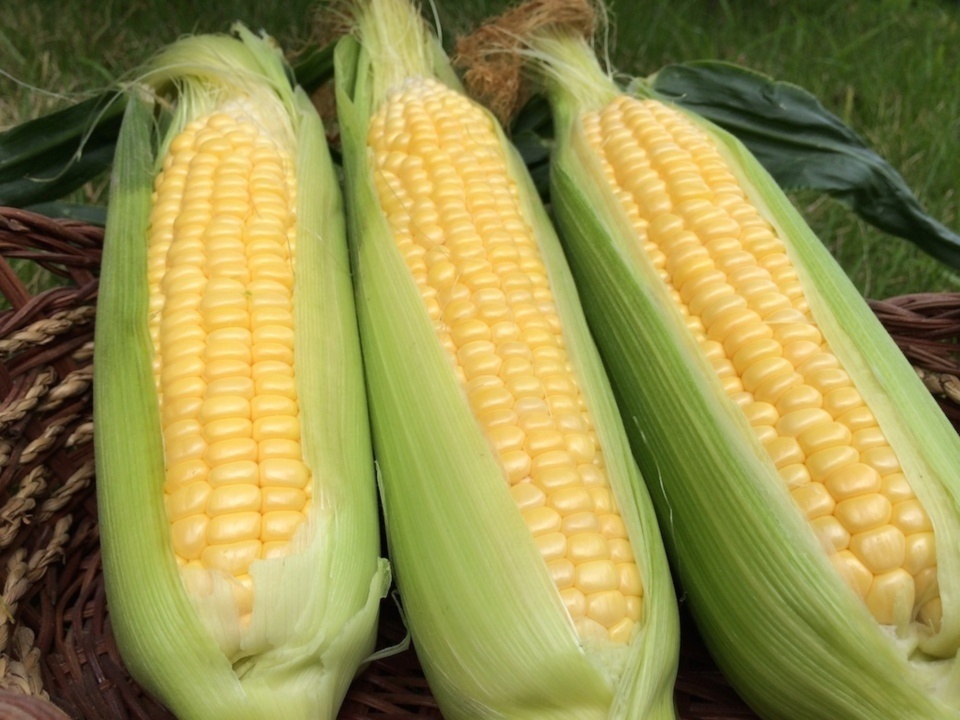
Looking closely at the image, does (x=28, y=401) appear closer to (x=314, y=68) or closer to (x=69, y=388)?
(x=69, y=388)

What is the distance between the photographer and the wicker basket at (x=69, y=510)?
3.84 ft

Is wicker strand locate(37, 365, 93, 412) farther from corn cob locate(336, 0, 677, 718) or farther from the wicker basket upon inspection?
corn cob locate(336, 0, 677, 718)

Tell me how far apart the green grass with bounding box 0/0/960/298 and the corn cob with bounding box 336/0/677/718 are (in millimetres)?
934

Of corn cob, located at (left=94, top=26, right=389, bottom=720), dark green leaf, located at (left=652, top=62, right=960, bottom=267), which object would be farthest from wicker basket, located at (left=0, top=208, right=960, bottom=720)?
dark green leaf, located at (left=652, top=62, right=960, bottom=267)

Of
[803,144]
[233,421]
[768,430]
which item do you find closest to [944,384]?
[768,430]

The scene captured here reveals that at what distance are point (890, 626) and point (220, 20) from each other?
2.27m

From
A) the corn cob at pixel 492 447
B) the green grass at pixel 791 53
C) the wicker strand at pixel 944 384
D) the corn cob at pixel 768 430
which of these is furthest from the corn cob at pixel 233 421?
the wicker strand at pixel 944 384

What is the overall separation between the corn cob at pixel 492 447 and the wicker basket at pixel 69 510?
0.23m

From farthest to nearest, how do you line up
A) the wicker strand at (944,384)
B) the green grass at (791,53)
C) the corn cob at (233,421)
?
the green grass at (791,53) < the wicker strand at (944,384) < the corn cob at (233,421)

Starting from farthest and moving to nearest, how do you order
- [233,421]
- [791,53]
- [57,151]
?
[791,53], [57,151], [233,421]

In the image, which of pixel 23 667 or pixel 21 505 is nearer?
pixel 23 667

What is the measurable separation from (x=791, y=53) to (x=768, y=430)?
186cm

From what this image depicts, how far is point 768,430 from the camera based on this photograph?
1.11 m

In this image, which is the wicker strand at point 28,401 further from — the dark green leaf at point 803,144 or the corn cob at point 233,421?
the dark green leaf at point 803,144
